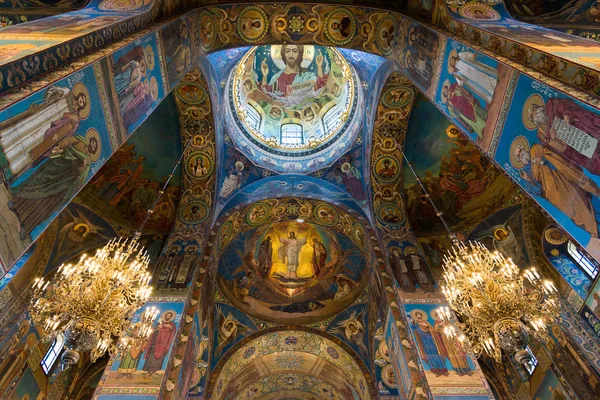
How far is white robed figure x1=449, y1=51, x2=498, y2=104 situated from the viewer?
5.76m

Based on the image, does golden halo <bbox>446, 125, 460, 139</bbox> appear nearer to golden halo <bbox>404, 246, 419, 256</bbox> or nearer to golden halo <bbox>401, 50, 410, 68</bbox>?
golden halo <bbox>401, 50, 410, 68</bbox>

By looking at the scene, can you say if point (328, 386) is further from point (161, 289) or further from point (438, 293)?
point (161, 289)

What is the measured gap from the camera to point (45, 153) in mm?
4375

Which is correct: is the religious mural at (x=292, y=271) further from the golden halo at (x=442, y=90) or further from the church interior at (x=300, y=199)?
the golden halo at (x=442, y=90)

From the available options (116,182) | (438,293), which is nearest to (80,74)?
(116,182)

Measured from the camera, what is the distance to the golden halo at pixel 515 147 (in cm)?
524

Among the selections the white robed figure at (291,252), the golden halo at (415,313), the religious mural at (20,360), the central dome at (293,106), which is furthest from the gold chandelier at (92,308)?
the white robed figure at (291,252)

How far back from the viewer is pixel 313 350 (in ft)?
43.1

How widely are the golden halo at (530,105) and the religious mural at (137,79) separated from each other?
5.67 metres

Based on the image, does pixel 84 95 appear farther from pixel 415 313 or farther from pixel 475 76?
pixel 415 313

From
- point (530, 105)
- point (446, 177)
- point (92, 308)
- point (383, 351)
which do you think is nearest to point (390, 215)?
point (446, 177)

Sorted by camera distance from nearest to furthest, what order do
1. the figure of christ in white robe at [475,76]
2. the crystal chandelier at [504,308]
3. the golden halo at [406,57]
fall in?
the crystal chandelier at [504,308] → the figure of christ in white robe at [475,76] → the golden halo at [406,57]

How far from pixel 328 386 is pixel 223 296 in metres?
4.89

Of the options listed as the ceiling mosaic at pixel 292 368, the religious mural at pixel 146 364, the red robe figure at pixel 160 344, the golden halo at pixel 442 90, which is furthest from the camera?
the ceiling mosaic at pixel 292 368
